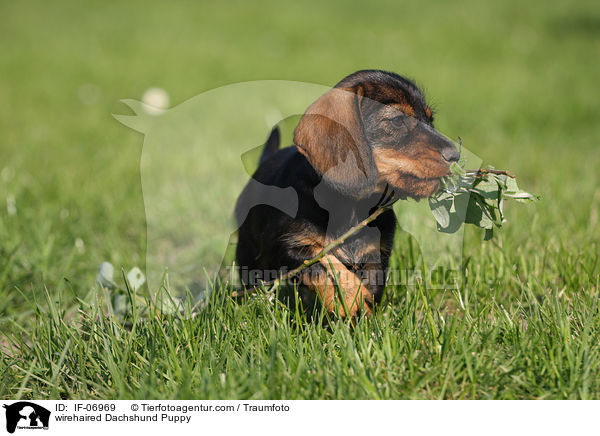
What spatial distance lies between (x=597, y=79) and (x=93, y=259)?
286 inches

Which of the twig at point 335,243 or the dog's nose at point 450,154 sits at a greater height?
the dog's nose at point 450,154

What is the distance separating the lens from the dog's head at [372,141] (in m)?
2.02

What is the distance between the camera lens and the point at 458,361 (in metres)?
1.81

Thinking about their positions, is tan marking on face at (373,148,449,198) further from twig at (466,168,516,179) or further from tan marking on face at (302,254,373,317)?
tan marking on face at (302,254,373,317)

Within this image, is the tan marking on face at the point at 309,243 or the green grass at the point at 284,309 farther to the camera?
the tan marking on face at the point at 309,243
